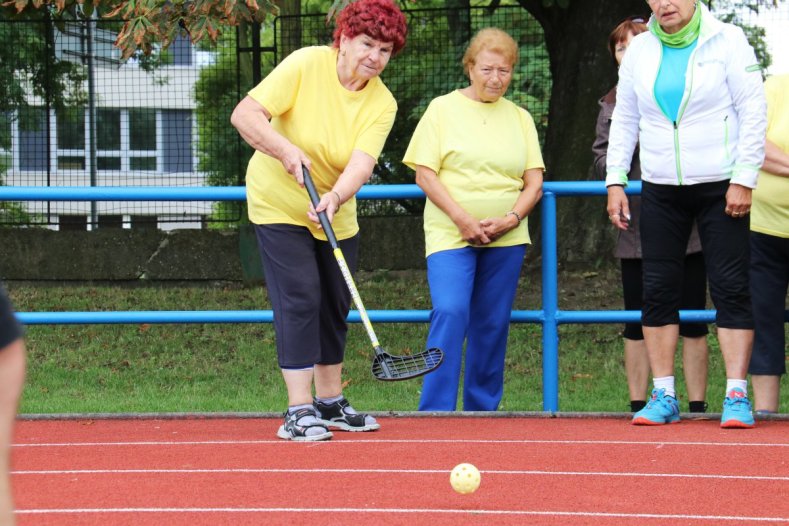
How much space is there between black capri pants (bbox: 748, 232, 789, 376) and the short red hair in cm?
188

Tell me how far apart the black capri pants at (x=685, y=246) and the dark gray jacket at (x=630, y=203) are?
1.31 feet

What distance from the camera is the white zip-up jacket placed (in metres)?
5.12

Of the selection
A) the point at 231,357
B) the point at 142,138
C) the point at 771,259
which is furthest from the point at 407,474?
the point at 142,138

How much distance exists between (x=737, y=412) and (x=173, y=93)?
306 inches

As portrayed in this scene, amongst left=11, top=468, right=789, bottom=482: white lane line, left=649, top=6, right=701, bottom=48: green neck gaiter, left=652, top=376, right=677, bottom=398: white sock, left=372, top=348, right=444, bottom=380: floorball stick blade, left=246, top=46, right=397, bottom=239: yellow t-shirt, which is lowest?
left=11, top=468, right=789, bottom=482: white lane line

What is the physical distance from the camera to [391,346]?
9102mm

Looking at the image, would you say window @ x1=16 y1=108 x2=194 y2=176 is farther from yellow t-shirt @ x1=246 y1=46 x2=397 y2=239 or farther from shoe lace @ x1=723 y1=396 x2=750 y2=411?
shoe lace @ x1=723 y1=396 x2=750 y2=411

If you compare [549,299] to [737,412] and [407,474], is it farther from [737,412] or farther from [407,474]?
[407,474]

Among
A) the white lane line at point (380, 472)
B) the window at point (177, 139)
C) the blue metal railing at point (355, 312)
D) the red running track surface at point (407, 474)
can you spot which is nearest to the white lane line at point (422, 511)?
the red running track surface at point (407, 474)

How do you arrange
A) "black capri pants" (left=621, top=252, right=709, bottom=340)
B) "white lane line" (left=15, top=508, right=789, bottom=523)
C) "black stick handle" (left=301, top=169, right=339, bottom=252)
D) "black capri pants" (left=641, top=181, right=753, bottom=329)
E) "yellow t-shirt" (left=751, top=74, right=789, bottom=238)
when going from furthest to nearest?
1. "black capri pants" (left=621, top=252, right=709, bottom=340)
2. "yellow t-shirt" (left=751, top=74, right=789, bottom=238)
3. "black capri pants" (left=641, top=181, right=753, bottom=329)
4. "black stick handle" (left=301, top=169, right=339, bottom=252)
5. "white lane line" (left=15, top=508, right=789, bottom=523)

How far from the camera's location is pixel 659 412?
214 inches

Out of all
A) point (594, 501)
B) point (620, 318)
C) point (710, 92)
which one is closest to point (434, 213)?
point (620, 318)

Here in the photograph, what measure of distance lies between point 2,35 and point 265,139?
7.50 metres

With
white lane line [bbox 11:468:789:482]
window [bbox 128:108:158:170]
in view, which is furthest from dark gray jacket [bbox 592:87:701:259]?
window [bbox 128:108:158:170]
